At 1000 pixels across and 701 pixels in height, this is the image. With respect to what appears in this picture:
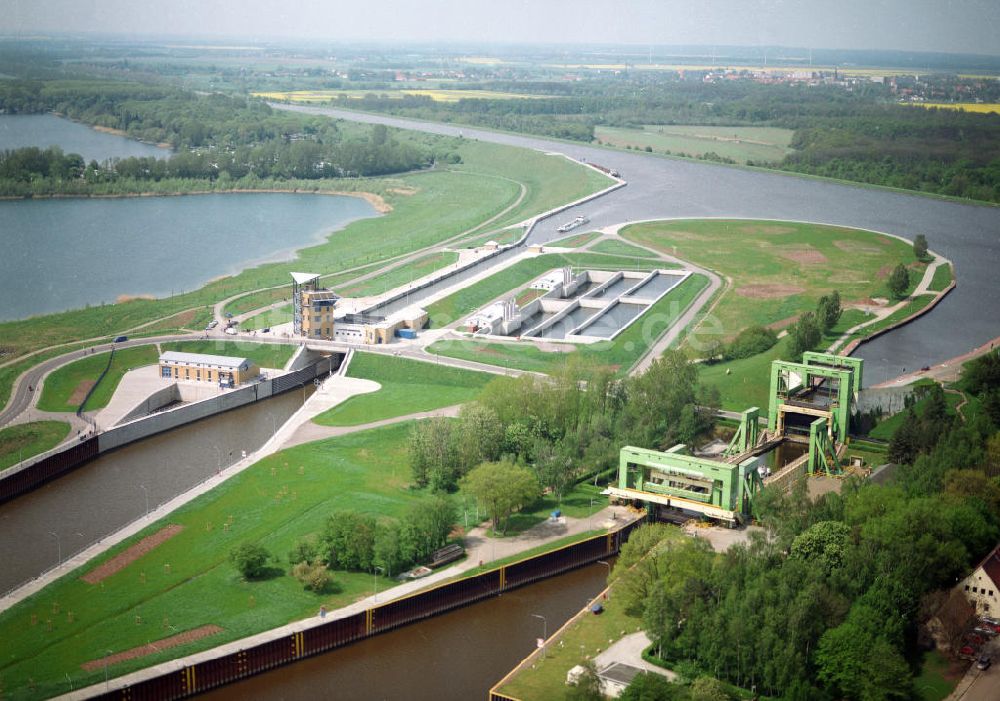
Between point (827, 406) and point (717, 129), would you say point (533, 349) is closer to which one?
point (827, 406)

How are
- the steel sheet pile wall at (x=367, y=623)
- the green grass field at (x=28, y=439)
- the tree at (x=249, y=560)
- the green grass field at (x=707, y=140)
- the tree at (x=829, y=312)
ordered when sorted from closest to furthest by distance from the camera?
the steel sheet pile wall at (x=367, y=623) → the tree at (x=249, y=560) → the green grass field at (x=28, y=439) → the tree at (x=829, y=312) → the green grass field at (x=707, y=140)

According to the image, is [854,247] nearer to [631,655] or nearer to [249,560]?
[631,655]

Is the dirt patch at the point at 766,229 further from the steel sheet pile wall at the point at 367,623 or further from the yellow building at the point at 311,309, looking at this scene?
the steel sheet pile wall at the point at 367,623

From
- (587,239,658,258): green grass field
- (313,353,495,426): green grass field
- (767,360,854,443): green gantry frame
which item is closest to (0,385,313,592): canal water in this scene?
(313,353,495,426): green grass field

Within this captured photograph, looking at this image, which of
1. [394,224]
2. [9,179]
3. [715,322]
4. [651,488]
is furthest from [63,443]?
[9,179]

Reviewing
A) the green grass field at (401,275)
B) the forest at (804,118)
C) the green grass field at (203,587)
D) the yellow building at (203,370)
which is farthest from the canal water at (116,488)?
the forest at (804,118)

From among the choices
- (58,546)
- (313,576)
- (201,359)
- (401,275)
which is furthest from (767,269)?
(58,546)

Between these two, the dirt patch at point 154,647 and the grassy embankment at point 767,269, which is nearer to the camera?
the dirt patch at point 154,647
